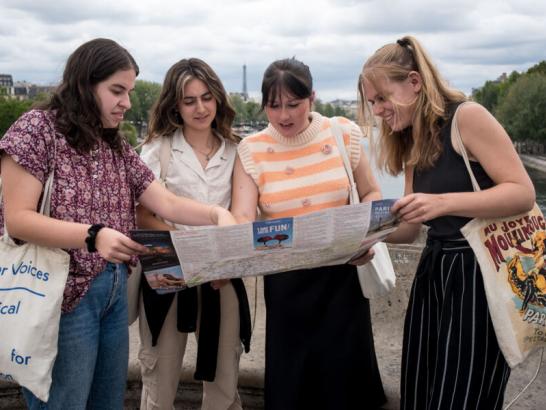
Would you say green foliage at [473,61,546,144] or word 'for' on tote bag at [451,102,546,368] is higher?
green foliage at [473,61,546,144]

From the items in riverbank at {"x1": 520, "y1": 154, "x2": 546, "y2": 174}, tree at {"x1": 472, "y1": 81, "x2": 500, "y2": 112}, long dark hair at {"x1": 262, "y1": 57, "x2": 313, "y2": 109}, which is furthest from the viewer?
tree at {"x1": 472, "y1": 81, "x2": 500, "y2": 112}

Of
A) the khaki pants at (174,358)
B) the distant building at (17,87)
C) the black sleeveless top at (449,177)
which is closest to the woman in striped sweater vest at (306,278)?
the khaki pants at (174,358)

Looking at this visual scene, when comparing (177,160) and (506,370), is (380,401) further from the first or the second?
(177,160)

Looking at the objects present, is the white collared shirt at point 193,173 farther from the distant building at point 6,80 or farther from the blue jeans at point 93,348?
the distant building at point 6,80

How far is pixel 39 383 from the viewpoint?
1875mm

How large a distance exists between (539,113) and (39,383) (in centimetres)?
5988

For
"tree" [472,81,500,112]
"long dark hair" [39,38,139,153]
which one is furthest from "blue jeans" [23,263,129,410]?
"tree" [472,81,500,112]

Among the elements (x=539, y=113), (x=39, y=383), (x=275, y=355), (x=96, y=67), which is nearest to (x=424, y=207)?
(x=275, y=355)

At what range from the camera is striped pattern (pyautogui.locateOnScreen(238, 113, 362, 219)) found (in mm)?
2443

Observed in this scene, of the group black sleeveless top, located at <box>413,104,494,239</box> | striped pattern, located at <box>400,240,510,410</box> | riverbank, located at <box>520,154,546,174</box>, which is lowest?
striped pattern, located at <box>400,240,510,410</box>

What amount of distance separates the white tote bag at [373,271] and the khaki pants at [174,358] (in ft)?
1.85

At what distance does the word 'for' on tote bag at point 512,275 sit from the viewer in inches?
78.5

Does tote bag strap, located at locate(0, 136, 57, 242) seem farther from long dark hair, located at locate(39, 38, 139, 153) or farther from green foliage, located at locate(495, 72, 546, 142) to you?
green foliage, located at locate(495, 72, 546, 142)

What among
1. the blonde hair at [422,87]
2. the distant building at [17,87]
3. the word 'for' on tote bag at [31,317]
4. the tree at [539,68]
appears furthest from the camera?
the distant building at [17,87]
